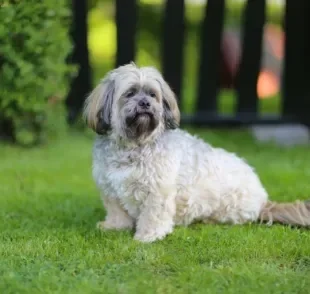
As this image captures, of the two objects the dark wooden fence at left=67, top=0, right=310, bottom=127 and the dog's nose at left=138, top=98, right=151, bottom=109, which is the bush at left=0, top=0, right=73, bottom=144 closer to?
the dark wooden fence at left=67, top=0, right=310, bottom=127

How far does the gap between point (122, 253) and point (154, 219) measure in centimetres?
50

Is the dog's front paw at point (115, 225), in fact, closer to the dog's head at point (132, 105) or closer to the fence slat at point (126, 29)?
the dog's head at point (132, 105)

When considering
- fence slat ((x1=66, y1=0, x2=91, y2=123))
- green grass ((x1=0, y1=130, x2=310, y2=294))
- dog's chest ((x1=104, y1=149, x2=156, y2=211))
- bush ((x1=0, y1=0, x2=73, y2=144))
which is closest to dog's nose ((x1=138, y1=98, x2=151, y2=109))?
dog's chest ((x1=104, y1=149, x2=156, y2=211))

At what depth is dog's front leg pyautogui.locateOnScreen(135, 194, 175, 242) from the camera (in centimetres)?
516

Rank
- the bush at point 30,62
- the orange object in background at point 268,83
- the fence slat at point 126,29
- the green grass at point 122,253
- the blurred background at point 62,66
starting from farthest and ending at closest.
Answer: the orange object in background at point 268,83
the fence slat at point 126,29
the blurred background at point 62,66
the bush at point 30,62
the green grass at point 122,253

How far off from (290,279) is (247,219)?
1.35 metres

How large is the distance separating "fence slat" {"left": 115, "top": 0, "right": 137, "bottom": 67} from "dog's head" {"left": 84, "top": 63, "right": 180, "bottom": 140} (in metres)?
4.34

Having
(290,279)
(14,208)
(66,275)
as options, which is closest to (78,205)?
(14,208)

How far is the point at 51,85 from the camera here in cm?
816

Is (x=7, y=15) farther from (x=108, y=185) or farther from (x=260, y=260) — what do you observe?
(x=260, y=260)

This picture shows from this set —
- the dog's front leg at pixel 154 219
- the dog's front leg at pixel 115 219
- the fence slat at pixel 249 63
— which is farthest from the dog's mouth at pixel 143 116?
the fence slat at pixel 249 63

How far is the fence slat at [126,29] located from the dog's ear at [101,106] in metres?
4.36

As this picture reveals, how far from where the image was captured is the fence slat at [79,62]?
9.49 metres

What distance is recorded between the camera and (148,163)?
5172mm
